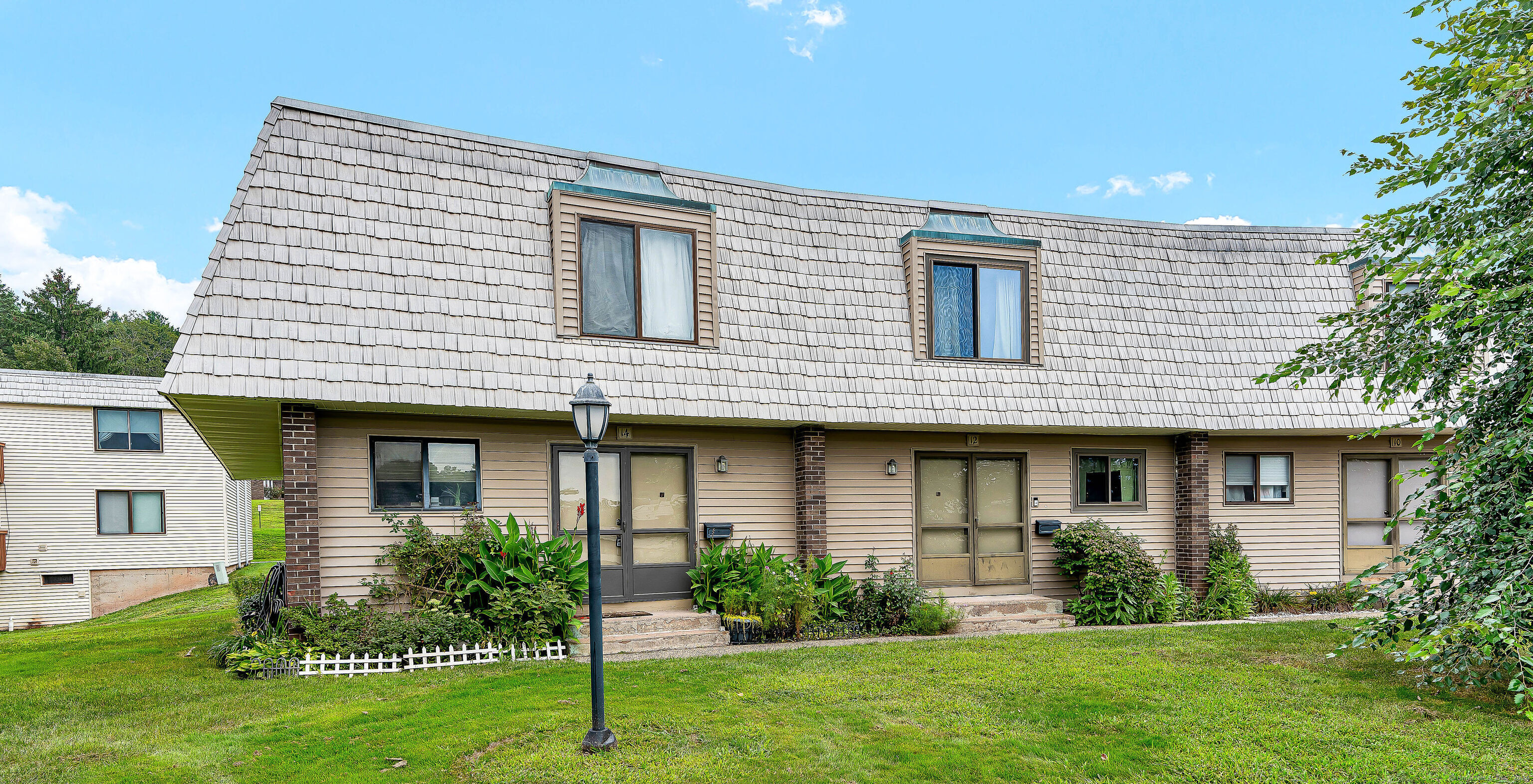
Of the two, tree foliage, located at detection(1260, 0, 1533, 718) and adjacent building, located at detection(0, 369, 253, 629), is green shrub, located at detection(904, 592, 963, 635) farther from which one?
adjacent building, located at detection(0, 369, 253, 629)

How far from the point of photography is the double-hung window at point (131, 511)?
2272cm

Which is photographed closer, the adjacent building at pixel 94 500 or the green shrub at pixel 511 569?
the green shrub at pixel 511 569

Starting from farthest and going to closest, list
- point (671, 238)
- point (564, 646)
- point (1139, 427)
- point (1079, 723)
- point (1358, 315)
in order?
point (1139, 427) < point (671, 238) < point (564, 646) < point (1358, 315) < point (1079, 723)

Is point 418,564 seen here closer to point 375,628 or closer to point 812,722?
point 375,628

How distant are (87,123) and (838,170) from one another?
3247 cm

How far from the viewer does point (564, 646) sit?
847 cm

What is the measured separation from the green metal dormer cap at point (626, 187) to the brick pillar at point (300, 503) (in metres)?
3.64

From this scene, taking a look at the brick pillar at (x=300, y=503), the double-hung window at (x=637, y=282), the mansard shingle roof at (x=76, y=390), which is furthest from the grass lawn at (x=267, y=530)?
the double-hung window at (x=637, y=282)

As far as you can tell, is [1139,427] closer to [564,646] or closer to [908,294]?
[908,294]

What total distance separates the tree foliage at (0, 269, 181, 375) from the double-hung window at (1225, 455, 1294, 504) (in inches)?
2008

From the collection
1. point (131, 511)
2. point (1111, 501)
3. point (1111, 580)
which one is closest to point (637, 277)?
point (1111, 580)

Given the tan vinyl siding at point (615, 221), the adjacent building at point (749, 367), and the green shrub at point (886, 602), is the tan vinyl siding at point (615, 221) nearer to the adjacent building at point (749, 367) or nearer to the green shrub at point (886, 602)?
the adjacent building at point (749, 367)

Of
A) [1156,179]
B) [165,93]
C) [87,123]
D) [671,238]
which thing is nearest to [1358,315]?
[671,238]

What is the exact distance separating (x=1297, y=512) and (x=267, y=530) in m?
41.6
